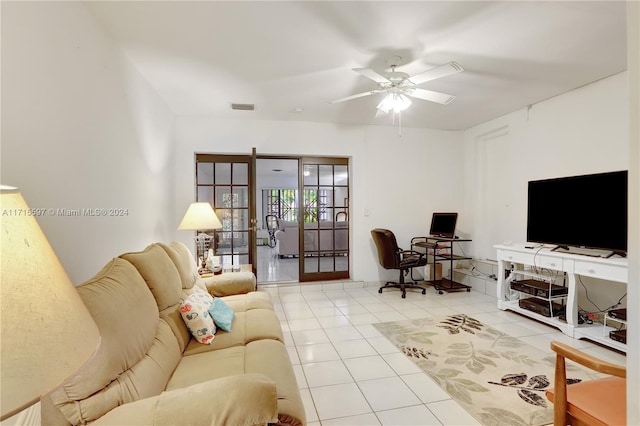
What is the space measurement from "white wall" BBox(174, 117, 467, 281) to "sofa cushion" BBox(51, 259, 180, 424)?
296cm

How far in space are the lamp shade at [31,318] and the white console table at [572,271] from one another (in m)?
3.55

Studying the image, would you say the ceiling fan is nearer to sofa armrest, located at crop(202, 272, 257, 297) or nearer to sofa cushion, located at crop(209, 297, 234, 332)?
sofa armrest, located at crop(202, 272, 257, 297)

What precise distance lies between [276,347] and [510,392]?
1674 millimetres

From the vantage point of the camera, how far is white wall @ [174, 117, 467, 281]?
441 centimetres

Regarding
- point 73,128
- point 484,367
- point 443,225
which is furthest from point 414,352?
point 73,128

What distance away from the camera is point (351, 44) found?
243cm

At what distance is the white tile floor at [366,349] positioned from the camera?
1.91 metres

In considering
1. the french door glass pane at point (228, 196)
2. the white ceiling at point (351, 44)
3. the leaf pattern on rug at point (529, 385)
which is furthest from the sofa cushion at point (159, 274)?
the french door glass pane at point (228, 196)

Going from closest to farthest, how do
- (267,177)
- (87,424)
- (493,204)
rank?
(87,424) → (493,204) → (267,177)

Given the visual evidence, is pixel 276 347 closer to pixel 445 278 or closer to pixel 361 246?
pixel 361 246

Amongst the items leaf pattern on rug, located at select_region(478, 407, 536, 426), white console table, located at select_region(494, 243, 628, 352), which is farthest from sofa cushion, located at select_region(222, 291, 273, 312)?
white console table, located at select_region(494, 243, 628, 352)

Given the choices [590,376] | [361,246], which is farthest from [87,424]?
[361,246]

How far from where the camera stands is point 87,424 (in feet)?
3.38

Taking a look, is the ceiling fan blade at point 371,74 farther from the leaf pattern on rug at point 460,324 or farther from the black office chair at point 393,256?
the leaf pattern on rug at point 460,324
